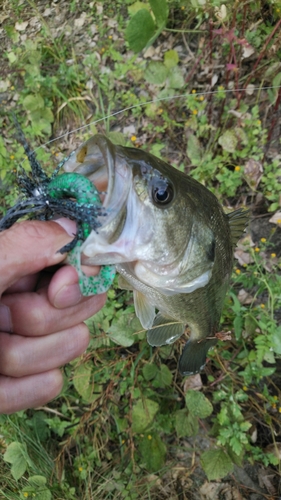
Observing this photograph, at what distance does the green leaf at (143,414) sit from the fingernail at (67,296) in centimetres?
130

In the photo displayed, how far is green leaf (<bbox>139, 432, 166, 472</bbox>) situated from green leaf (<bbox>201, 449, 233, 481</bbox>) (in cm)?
26

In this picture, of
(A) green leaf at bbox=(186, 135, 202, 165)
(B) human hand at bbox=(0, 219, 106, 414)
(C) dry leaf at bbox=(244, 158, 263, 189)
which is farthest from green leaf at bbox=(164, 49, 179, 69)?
(B) human hand at bbox=(0, 219, 106, 414)

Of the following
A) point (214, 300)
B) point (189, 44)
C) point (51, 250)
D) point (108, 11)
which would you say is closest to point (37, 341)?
point (51, 250)

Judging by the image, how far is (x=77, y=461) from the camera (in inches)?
97.0

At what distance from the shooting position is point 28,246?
98 cm

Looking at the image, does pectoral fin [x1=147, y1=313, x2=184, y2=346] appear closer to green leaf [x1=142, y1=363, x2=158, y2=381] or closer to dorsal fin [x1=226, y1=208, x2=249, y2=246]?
green leaf [x1=142, y1=363, x2=158, y2=381]

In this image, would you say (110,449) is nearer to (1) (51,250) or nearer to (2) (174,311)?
(2) (174,311)

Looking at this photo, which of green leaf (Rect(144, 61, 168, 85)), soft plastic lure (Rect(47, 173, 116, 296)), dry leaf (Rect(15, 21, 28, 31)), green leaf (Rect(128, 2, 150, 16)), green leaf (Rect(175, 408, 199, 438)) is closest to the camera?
soft plastic lure (Rect(47, 173, 116, 296))

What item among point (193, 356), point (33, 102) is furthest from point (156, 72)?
point (193, 356)

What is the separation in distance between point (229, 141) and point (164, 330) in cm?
143

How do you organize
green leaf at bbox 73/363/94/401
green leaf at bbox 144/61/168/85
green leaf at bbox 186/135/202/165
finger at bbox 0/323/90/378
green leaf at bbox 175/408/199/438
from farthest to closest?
green leaf at bbox 186/135/202/165, green leaf at bbox 144/61/168/85, green leaf at bbox 73/363/94/401, green leaf at bbox 175/408/199/438, finger at bbox 0/323/90/378

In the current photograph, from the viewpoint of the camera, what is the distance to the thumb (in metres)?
0.97

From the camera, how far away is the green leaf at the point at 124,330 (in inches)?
85.4

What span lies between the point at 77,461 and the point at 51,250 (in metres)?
2.02
